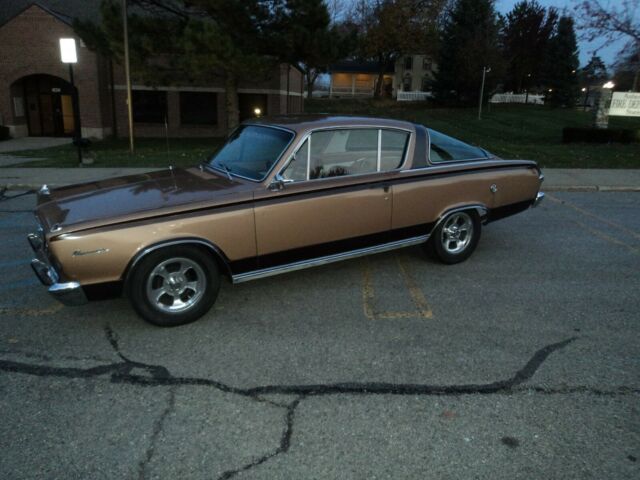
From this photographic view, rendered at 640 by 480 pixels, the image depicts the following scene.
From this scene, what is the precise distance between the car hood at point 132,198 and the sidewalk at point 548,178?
6.65 metres

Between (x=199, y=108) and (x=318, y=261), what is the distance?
79.0 ft

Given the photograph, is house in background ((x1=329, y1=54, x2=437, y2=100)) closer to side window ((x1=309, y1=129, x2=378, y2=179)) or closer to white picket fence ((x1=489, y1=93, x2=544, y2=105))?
white picket fence ((x1=489, y1=93, x2=544, y2=105))

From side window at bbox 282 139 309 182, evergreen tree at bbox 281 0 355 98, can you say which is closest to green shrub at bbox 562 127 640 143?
evergreen tree at bbox 281 0 355 98

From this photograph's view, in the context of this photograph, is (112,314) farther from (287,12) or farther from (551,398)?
(287,12)

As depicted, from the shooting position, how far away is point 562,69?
179 ft

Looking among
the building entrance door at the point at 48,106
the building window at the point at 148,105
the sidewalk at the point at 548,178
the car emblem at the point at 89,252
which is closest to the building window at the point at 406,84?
the building window at the point at 148,105

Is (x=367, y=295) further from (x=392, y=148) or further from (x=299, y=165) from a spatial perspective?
(x=392, y=148)

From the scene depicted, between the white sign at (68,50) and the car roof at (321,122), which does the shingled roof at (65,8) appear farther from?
the car roof at (321,122)

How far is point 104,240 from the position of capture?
3705 millimetres

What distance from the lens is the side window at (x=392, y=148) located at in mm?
5059

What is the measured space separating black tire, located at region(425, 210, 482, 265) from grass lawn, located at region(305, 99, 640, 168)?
902cm

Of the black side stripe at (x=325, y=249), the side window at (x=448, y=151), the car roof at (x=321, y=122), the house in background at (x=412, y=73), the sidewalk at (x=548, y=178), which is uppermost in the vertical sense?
the house in background at (x=412, y=73)

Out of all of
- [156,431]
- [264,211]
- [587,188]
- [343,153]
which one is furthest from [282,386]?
[587,188]

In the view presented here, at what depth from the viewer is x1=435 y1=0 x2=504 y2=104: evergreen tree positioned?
130ft
